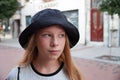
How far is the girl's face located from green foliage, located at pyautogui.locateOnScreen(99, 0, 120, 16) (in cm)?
929

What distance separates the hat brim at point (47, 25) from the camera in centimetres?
162

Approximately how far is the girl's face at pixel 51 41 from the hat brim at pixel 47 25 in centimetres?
4

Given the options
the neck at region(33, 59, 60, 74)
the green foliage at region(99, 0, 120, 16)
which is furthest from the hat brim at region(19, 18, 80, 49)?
the green foliage at region(99, 0, 120, 16)

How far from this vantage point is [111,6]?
1088 centimetres

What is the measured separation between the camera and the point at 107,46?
17.0 m

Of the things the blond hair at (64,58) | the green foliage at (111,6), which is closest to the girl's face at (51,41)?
the blond hair at (64,58)

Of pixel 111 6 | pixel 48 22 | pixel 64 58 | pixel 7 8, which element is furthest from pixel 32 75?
pixel 7 8

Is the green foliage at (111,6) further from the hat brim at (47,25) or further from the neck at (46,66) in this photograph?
the neck at (46,66)

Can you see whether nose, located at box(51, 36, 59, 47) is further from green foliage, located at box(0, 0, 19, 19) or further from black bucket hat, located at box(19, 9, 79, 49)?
green foliage, located at box(0, 0, 19, 19)

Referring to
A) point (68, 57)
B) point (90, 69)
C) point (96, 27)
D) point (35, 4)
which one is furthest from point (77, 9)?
point (68, 57)

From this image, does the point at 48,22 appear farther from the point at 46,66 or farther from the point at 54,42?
the point at 46,66

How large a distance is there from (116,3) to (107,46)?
6672 mm

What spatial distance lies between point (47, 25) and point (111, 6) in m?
9.60

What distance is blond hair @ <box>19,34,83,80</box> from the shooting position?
176 cm
